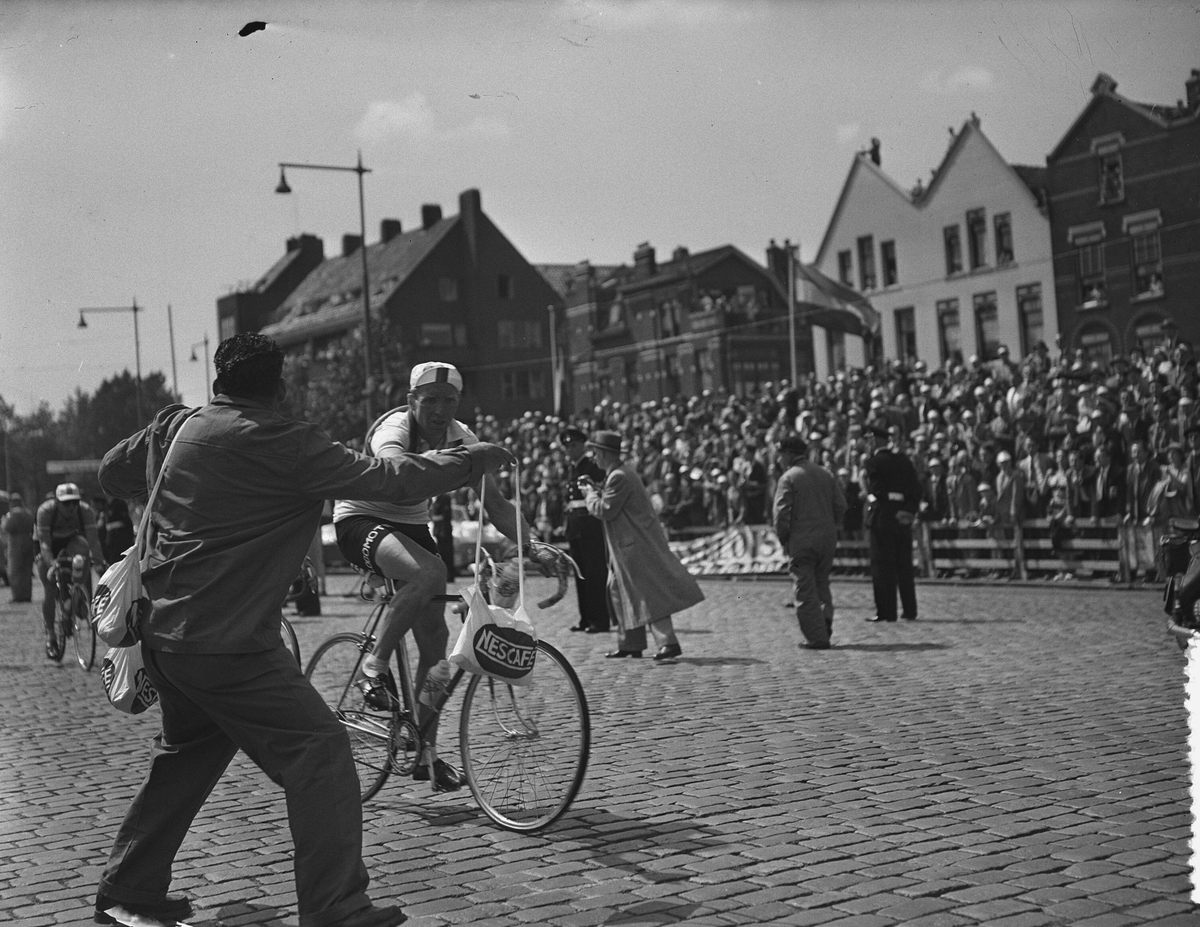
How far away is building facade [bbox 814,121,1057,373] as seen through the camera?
148ft

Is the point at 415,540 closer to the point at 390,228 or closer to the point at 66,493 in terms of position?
the point at 66,493

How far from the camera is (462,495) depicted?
3775cm

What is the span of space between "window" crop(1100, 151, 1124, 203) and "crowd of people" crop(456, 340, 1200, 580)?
1565cm

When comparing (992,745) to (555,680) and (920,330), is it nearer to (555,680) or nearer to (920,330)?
(555,680)

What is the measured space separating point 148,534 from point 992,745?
4.50 m

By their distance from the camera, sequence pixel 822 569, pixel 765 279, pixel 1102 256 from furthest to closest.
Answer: pixel 765 279, pixel 1102 256, pixel 822 569

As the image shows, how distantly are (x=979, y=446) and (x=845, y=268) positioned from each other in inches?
1182

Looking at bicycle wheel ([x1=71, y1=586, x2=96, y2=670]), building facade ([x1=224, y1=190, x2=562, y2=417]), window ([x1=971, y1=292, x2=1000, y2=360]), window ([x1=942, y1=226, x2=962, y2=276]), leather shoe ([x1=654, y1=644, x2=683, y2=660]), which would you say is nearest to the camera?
leather shoe ([x1=654, y1=644, x2=683, y2=660])

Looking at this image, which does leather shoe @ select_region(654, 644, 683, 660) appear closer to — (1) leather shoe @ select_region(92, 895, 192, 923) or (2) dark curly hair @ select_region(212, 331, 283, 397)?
(1) leather shoe @ select_region(92, 895, 192, 923)

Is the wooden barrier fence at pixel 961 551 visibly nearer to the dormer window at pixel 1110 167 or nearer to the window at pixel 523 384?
the dormer window at pixel 1110 167

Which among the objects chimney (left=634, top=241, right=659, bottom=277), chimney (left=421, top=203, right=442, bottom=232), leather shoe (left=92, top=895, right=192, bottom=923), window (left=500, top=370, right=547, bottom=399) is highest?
chimney (left=421, top=203, right=442, bottom=232)

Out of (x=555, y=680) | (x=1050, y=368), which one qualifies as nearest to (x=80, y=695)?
(x=555, y=680)

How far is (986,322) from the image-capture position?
152 ft

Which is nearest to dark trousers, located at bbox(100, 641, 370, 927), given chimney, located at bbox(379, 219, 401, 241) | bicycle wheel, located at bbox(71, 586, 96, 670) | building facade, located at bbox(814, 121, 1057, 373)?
bicycle wheel, located at bbox(71, 586, 96, 670)
